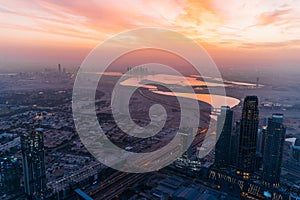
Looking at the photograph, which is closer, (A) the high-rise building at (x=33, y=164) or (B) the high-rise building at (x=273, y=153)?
(A) the high-rise building at (x=33, y=164)

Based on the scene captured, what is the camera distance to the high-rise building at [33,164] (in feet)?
13.7

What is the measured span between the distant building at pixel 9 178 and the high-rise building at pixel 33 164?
1.30ft

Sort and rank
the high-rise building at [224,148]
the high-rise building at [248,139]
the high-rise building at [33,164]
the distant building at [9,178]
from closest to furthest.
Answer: the high-rise building at [33,164], the distant building at [9,178], the high-rise building at [248,139], the high-rise building at [224,148]

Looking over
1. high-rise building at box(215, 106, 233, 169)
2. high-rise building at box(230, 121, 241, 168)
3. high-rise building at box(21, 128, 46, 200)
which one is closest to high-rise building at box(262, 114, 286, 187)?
high-rise building at box(230, 121, 241, 168)

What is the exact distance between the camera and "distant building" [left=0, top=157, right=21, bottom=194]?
448cm

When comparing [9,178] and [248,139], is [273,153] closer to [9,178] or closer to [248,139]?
[248,139]

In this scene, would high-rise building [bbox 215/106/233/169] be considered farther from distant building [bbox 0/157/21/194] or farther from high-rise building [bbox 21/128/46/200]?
distant building [bbox 0/157/21/194]

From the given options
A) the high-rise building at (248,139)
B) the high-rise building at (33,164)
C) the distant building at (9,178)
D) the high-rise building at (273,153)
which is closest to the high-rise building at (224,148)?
the high-rise building at (248,139)

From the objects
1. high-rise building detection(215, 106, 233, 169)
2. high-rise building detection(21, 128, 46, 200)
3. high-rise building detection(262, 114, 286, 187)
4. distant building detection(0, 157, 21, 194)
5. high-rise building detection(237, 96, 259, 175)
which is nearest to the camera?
high-rise building detection(21, 128, 46, 200)

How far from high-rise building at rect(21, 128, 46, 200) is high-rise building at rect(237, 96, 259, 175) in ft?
14.3

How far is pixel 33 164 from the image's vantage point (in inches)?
167

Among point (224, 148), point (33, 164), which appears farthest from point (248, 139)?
point (33, 164)

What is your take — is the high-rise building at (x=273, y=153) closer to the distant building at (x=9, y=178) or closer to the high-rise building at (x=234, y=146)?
the high-rise building at (x=234, y=146)

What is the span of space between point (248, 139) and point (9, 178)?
17.5 ft
